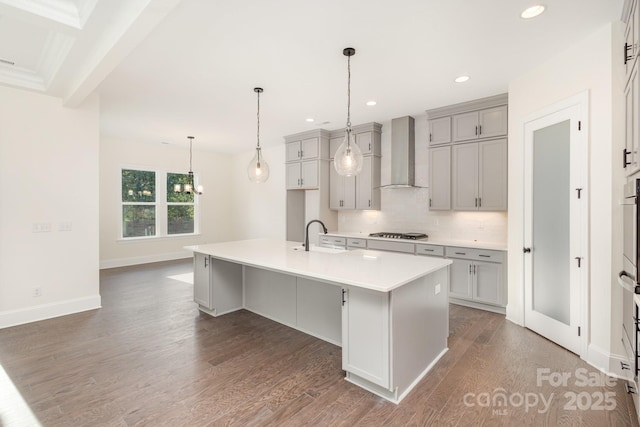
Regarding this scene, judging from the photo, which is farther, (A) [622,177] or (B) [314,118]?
(B) [314,118]

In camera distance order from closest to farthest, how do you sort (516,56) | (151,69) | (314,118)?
(516,56), (151,69), (314,118)

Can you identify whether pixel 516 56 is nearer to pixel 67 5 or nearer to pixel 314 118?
pixel 314 118

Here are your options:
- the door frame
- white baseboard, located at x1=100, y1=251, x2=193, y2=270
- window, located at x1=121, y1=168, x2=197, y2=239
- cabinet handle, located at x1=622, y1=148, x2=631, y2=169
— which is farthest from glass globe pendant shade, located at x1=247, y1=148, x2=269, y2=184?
white baseboard, located at x1=100, y1=251, x2=193, y2=270

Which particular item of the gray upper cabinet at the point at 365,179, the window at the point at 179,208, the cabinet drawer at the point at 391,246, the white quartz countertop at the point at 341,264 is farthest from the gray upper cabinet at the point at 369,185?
the window at the point at 179,208

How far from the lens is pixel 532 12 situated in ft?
7.54

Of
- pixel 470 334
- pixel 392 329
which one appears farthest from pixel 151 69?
pixel 470 334

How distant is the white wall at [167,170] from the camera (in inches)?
258

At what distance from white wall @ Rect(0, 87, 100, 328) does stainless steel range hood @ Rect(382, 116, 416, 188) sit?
4342mm

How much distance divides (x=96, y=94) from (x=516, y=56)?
4935mm

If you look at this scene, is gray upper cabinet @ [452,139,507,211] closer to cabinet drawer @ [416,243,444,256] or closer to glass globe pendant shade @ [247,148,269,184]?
cabinet drawer @ [416,243,444,256]

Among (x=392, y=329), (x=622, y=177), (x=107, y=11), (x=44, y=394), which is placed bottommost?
(x=44, y=394)

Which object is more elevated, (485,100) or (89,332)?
(485,100)

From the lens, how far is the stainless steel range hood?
4934 mm

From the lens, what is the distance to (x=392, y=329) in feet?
6.88
